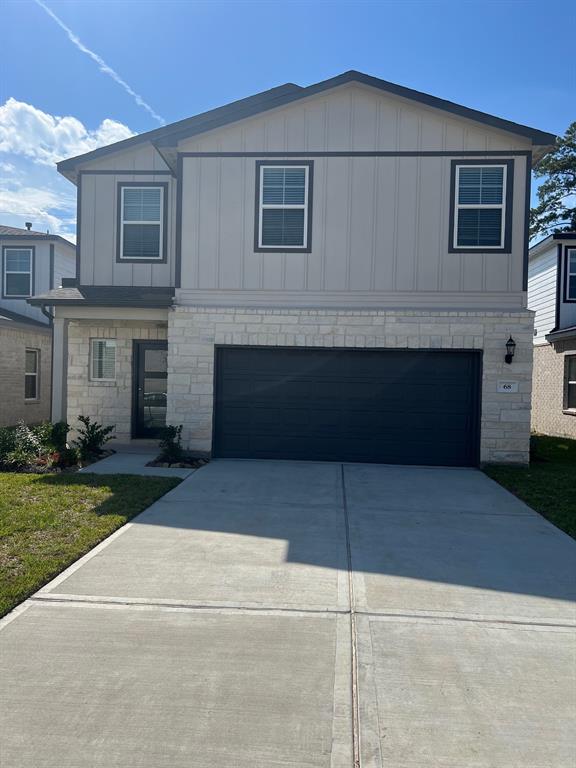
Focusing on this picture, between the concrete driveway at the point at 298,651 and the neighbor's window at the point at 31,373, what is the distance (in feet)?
39.5

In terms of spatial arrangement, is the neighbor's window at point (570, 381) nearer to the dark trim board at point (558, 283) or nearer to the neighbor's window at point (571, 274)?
the dark trim board at point (558, 283)

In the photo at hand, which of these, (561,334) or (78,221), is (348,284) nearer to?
(78,221)

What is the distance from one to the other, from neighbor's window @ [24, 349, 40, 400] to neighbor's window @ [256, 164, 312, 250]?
31.9 feet

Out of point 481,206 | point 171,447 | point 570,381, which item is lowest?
point 171,447

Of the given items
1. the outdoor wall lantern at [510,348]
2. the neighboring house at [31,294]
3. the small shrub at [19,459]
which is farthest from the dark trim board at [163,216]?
the outdoor wall lantern at [510,348]

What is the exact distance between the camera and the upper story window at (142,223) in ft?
36.9

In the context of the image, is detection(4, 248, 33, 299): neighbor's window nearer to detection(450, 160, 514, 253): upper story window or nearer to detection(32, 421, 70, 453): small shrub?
detection(32, 421, 70, 453): small shrub

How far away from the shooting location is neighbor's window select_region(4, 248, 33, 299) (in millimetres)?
17234

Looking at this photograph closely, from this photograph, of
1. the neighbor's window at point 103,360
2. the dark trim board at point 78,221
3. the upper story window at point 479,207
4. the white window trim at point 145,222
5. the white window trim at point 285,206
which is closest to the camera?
the upper story window at point 479,207

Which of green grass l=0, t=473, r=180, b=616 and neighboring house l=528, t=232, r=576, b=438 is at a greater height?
neighboring house l=528, t=232, r=576, b=438

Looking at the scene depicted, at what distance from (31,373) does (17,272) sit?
325 cm

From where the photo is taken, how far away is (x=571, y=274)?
16.1 meters

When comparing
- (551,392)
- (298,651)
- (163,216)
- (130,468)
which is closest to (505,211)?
(163,216)

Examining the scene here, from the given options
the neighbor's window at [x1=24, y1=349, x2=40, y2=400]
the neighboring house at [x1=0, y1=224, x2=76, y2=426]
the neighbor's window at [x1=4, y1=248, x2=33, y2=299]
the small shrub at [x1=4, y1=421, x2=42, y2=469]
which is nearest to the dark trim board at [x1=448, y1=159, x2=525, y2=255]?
the small shrub at [x1=4, y1=421, x2=42, y2=469]
